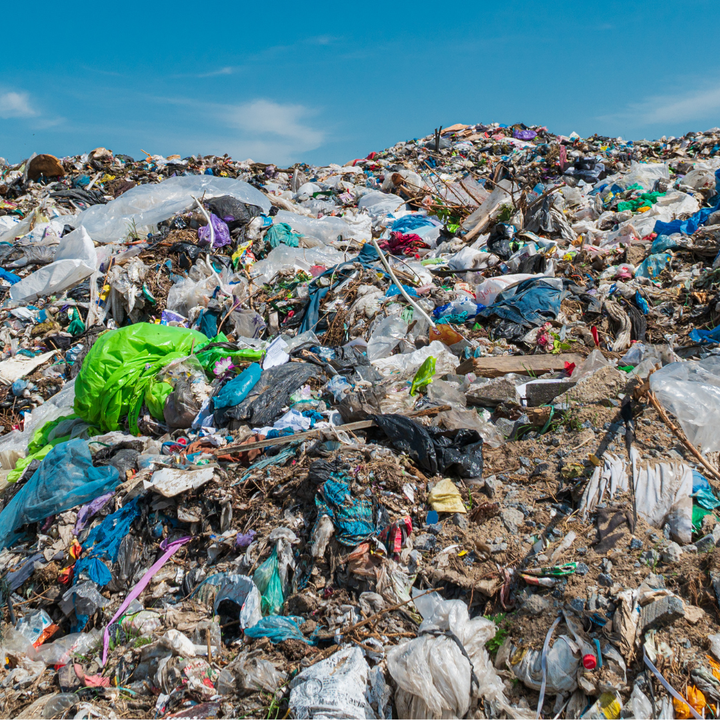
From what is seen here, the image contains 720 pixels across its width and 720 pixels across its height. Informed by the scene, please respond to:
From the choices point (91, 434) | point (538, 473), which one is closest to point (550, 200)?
point (538, 473)

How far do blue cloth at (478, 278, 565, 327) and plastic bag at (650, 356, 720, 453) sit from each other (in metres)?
1.73

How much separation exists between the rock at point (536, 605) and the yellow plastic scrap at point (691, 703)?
1.74ft

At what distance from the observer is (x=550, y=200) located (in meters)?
6.97

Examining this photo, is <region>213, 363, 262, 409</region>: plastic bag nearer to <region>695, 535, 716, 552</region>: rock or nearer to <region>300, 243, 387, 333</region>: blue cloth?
<region>300, 243, 387, 333</region>: blue cloth

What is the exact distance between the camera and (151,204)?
7852mm

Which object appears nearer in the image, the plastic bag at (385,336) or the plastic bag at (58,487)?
the plastic bag at (58,487)

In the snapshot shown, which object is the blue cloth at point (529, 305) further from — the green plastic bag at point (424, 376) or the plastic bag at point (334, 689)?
the plastic bag at point (334, 689)

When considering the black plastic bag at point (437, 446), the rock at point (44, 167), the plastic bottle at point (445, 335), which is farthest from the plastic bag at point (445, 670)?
the rock at point (44, 167)

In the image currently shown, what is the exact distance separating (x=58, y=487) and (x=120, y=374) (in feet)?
3.55

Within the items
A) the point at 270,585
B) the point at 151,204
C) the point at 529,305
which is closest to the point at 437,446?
the point at 270,585

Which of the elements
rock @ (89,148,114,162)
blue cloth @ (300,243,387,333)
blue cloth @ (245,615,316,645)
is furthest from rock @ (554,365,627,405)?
rock @ (89,148,114,162)

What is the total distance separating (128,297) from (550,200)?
540 cm

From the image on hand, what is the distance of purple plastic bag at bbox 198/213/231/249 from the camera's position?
23.2ft

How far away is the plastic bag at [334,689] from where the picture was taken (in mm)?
2102
